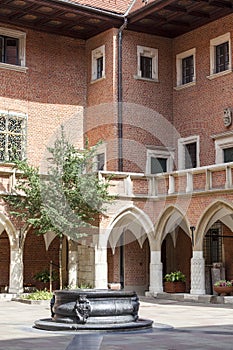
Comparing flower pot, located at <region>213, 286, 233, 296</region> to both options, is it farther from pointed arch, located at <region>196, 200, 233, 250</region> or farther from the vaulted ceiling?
the vaulted ceiling

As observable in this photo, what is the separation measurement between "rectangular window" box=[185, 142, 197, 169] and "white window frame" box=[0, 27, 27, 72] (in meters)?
6.99

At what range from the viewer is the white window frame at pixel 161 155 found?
92.8 feet

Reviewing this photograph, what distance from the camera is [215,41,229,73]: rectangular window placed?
26.9 meters

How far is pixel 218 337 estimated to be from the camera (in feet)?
43.2

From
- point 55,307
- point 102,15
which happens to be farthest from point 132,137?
point 55,307

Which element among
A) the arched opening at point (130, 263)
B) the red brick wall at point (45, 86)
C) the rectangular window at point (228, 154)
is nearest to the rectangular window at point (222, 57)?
the rectangular window at point (228, 154)

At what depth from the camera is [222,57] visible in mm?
27125

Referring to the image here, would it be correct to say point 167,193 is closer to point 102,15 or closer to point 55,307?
point 102,15

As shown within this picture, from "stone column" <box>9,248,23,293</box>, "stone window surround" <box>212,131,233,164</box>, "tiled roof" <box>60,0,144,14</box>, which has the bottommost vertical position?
"stone column" <box>9,248,23,293</box>

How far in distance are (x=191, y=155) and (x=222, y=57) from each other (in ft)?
12.9

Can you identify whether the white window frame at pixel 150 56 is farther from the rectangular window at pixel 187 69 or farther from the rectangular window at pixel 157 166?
the rectangular window at pixel 157 166

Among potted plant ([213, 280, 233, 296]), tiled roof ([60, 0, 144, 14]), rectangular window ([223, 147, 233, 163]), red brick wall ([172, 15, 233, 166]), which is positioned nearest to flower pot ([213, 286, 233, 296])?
potted plant ([213, 280, 233, 296])

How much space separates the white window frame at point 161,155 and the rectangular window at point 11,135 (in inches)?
191

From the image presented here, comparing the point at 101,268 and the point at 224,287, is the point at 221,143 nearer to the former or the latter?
the point at 224,287
